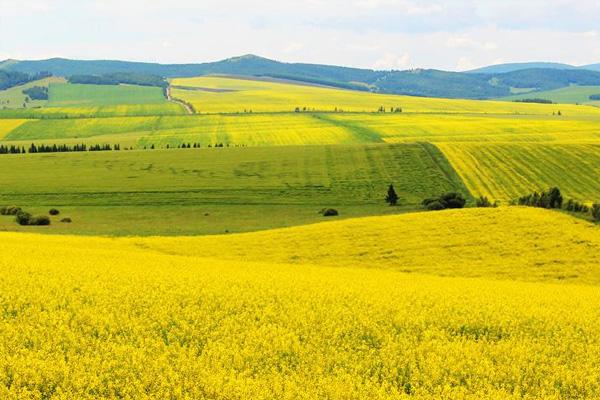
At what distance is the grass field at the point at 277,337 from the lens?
11812mm

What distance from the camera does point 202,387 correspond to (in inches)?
455

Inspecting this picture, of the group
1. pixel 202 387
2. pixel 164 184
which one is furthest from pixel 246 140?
pixel 202 387

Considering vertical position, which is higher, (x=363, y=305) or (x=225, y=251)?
(x=363, y=305)

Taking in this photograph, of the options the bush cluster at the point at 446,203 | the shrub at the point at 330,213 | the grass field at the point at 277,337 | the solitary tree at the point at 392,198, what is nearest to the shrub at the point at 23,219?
the shrub at the point at 330,213

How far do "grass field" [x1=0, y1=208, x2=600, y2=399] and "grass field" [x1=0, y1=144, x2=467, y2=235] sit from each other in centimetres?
4188

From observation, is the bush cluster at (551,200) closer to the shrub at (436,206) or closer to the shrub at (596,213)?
the shrub at (596,213)

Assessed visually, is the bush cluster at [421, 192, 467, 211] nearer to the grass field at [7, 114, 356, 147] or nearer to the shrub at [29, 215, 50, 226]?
the shrub at [29, 215, 50, 226]

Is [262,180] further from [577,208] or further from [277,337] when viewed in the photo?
[277,337]

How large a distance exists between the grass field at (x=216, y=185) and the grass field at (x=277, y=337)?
137 ft

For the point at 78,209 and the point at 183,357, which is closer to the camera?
the point at 183,357

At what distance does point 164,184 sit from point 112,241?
5062cm

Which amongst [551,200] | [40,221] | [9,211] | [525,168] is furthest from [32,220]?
[525,168]

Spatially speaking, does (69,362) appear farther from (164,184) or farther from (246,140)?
(246,140)

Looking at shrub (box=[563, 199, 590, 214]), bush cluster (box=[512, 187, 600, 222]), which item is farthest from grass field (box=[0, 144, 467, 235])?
shrub (box=[563, 199, 590, 214])
